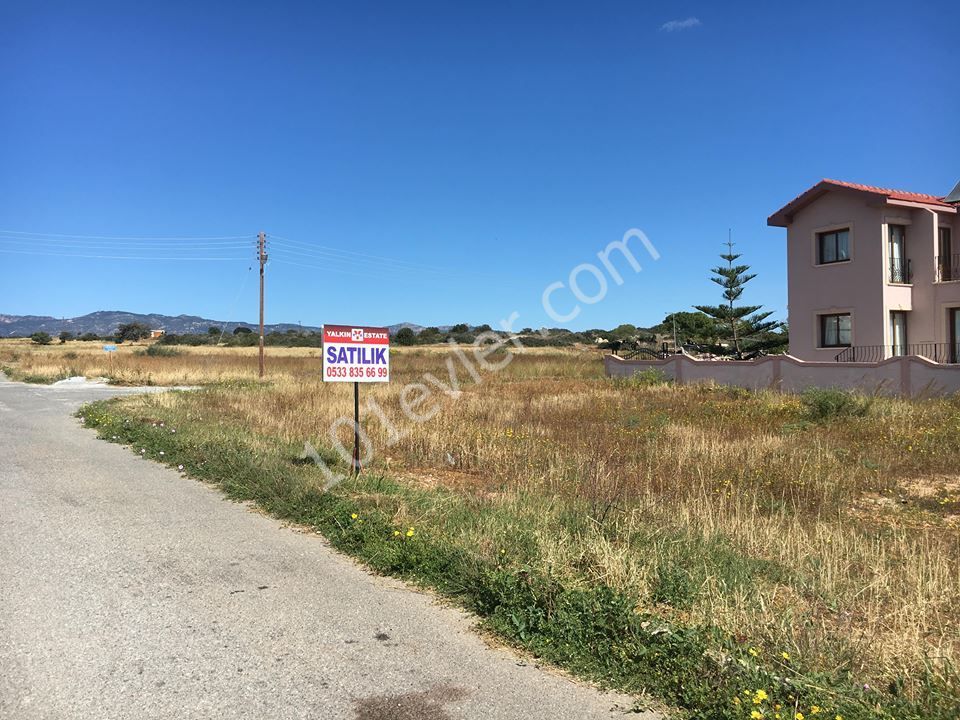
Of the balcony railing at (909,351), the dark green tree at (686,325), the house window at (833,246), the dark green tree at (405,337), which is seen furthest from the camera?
the dark green tree at (405,337)

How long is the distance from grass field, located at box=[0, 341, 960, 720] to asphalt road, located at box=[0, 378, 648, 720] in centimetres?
39

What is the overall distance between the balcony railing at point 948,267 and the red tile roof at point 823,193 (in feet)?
6.35

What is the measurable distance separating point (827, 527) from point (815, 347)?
22.2 meters

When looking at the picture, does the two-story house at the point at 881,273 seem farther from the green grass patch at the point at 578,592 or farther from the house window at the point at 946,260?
the green grass patch at the point at 578,592

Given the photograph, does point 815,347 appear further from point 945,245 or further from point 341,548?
point 341,548

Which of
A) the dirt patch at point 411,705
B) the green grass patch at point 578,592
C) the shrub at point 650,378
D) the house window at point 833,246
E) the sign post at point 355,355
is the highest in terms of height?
the house window at point 833,246

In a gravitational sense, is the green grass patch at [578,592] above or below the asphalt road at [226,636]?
above

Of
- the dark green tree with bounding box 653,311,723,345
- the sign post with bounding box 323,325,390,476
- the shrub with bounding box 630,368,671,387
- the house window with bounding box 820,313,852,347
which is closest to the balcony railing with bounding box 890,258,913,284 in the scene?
the house window with bounding box 820,313,852,347

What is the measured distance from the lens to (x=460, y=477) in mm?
9734

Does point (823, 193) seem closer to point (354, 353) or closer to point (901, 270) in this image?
point (901, 270)

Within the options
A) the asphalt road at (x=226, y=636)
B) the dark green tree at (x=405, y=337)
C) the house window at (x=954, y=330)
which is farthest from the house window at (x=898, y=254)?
the dark green tree at (x=405, y=337)

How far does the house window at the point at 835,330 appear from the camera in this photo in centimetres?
2583

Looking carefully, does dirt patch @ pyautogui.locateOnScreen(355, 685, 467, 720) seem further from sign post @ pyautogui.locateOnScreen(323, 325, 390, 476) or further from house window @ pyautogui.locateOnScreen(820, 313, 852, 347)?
house window @ pyautogui.locateOnScreen(820, 313, 852, 347)

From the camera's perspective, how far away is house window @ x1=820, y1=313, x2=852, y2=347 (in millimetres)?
25828
